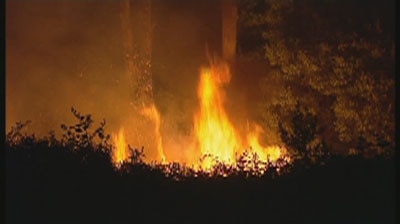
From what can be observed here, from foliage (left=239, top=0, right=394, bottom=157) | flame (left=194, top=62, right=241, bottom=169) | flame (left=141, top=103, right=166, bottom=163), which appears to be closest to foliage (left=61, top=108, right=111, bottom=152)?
flame (left=141, top=103, right=166, bottom=163)

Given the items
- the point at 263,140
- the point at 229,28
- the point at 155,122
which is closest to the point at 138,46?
the point at 155,122

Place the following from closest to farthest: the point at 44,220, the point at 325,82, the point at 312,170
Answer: the point at 44,220 < the point at 312,170 < the point at 325,82

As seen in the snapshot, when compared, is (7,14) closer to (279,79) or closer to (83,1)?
(83,1)

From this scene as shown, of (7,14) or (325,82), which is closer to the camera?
(7,14)

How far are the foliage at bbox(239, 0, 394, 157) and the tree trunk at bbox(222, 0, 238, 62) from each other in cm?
7

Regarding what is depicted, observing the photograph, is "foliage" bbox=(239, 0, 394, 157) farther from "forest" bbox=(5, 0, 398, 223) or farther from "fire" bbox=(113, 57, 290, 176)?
"fire" bbox=(113, 57, 290, 176)

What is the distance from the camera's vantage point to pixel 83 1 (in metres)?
6.18

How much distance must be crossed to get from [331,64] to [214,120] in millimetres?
1059

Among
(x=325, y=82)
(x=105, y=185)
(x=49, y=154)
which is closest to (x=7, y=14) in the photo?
(x=49, y=154)

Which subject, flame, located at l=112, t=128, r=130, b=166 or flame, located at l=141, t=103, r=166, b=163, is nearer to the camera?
flame, located at l=112, t=128, r=130, b=166

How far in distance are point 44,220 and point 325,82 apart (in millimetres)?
2537

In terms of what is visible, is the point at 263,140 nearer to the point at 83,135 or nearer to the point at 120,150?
the point at 120,150

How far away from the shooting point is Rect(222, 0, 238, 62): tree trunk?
6266 mm

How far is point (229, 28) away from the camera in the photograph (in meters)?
6.34
